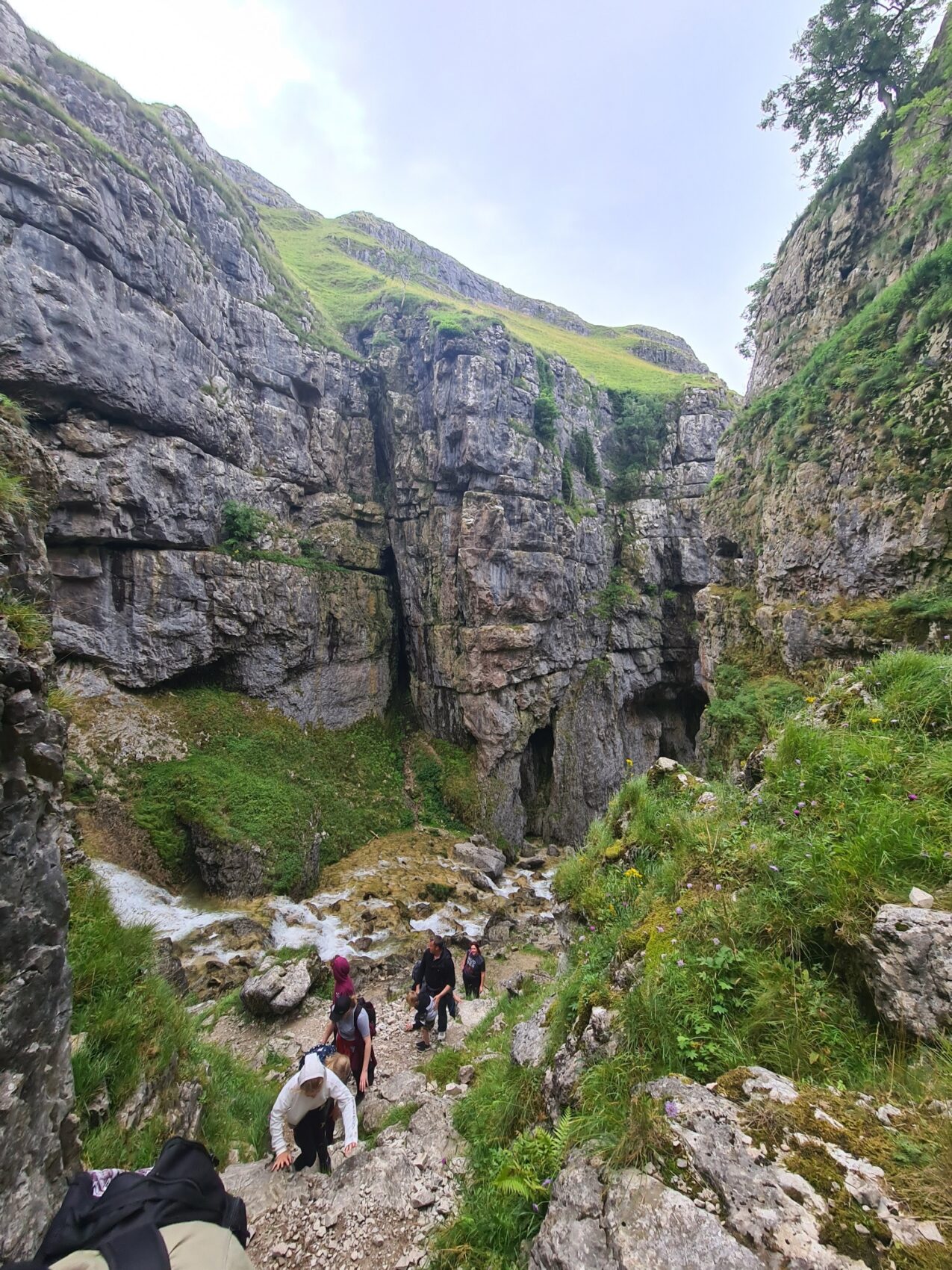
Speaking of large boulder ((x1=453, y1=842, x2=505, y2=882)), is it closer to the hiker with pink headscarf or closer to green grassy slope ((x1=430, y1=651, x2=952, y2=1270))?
the hiker with pink headscarf

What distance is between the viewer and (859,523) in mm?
8945

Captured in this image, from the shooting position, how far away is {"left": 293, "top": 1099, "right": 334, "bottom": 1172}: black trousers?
4.12 metres

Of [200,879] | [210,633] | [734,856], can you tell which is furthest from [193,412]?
[734,856]

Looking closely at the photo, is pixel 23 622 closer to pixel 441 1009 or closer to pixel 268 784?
pixel 441 1009

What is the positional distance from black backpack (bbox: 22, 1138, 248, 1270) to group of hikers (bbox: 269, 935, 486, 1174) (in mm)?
1782

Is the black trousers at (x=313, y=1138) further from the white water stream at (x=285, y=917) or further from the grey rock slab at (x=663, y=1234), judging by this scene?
the white water stream at (x=285, y=917)

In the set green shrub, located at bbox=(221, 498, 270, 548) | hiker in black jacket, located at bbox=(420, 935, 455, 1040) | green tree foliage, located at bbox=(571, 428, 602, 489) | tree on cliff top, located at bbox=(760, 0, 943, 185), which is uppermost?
tree on cliff top, located at bbox=(760, 0, 943, 185)

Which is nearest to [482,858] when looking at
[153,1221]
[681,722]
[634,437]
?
[681,722]

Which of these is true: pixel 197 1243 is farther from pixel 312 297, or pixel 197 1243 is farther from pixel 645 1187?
pixel 312 297

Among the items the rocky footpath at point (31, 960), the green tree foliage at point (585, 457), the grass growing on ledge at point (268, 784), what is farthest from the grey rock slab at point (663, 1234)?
the green tree foliage at point (585, 457)

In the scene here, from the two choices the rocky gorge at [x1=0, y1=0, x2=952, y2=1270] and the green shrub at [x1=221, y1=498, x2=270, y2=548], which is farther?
the green shrub at [x1=221, y1=498, x2=270, y2=548]

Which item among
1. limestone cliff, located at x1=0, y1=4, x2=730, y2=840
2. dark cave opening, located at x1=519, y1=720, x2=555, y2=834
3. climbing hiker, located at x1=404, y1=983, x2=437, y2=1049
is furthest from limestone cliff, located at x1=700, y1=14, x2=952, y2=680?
dark cave opening, located at x1=519, y1=720, x2=555, y2=834

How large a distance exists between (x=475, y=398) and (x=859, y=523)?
1704 cm

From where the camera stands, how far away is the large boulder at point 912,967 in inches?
82.7
